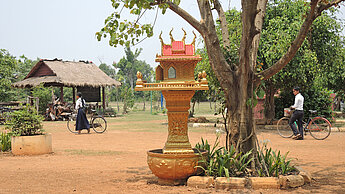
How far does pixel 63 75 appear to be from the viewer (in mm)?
26688

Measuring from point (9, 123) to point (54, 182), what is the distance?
382cm

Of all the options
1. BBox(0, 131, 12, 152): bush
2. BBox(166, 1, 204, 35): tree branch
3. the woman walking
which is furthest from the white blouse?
BBox(0, 131, 12, 152): bush

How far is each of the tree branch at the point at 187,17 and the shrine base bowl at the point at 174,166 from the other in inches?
90.9

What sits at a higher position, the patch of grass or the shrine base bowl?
the shrine base bowl

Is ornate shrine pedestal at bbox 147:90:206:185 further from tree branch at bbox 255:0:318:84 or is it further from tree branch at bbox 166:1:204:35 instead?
tree branch at bbox 255:0:318:84

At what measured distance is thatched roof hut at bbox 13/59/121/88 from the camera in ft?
85.4

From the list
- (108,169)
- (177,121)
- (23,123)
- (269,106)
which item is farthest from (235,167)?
(269,106)

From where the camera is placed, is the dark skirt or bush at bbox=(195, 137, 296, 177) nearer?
bush at bbox=(195, 137, 296, 177)

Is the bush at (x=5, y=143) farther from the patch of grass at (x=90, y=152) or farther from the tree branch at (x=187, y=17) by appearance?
the tree branch at (x=187, y=17)

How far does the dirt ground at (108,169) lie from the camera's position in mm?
5652

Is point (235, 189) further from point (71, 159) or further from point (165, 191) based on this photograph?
point (71, 159)

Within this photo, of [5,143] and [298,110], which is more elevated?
[298,110]

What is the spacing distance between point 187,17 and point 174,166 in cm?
273

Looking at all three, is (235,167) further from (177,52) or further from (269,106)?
(269,106)
